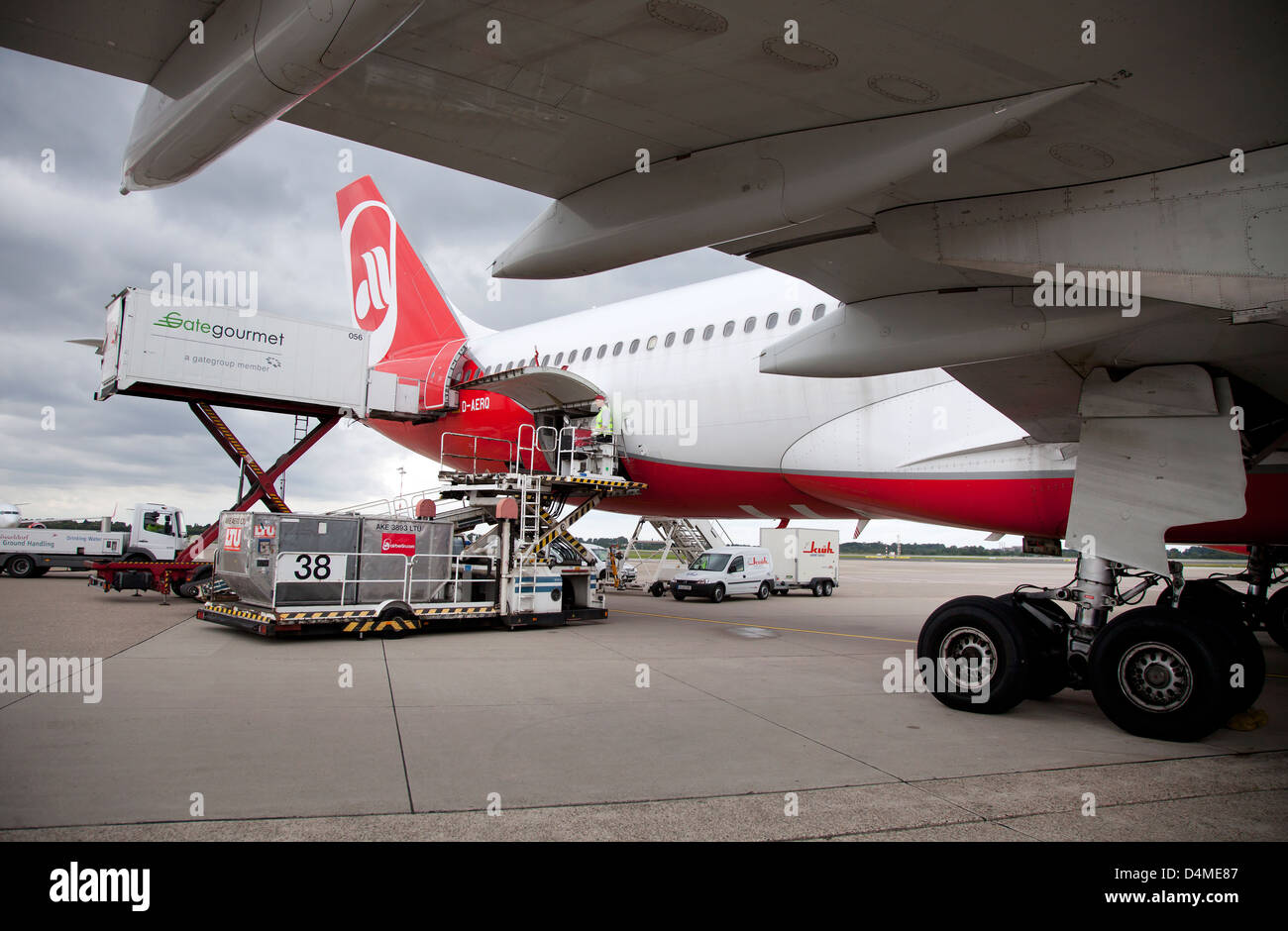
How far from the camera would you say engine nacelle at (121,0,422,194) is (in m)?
2.29

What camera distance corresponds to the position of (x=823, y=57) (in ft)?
11.0

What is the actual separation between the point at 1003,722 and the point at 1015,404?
341 centimetres

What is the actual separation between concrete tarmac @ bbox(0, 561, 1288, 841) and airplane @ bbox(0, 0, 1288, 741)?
3.44ft

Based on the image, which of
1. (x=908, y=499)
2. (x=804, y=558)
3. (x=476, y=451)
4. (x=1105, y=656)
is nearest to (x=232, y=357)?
(x=476, y=451)

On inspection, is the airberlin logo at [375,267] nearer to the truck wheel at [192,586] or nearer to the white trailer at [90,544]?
the truck wheel at [192,586]

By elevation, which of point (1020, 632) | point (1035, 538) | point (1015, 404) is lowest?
point (1020, 632)

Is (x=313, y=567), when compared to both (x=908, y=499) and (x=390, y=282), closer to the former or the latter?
(x=908, y=499)

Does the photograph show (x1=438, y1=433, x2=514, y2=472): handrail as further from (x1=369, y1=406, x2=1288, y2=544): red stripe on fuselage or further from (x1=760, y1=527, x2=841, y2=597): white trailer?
(x1=760, y1=527, x2=841, y2=597): white trailer

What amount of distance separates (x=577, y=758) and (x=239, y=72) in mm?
4549

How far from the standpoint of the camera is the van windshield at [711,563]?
75.0 feet

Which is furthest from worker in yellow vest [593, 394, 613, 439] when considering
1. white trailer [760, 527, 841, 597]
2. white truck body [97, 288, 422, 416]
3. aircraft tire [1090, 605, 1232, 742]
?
white trailer [760, 527, 841, 597]

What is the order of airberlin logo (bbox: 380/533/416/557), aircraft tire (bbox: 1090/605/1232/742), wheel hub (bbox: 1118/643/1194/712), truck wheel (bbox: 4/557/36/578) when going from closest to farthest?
aircraft tire (bbox: 1090/605/1232/742), wheel hub (bbox: 1118/643/1194/712), airberlin logo (bbox: 380/533/416/557), truck wheel (bbox: 4/557/36/578)
